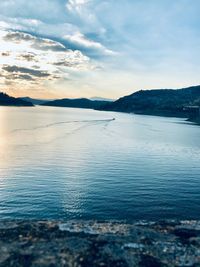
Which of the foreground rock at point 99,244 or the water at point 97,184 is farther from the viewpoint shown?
the water at point 97,184

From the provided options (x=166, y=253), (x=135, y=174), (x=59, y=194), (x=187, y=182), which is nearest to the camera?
(x=166, y=253)

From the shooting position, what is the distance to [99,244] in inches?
1423

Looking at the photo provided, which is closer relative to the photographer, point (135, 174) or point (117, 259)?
point (117, 259)

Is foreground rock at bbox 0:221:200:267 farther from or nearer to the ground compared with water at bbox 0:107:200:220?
farther from the ground

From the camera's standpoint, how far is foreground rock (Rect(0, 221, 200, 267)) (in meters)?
32.2

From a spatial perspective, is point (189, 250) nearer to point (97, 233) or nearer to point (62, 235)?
point (97, 233)

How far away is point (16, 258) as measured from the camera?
31.8 meters

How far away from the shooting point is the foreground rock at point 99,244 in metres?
32.2

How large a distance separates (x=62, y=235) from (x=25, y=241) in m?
4.97

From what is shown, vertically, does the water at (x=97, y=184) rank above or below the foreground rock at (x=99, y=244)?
below

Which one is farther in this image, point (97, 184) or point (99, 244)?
point (97, 184)

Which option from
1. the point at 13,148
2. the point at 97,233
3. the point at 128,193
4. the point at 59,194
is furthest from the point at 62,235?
the point at 13,148

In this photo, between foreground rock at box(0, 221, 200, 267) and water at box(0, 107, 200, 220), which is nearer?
A: foreground rock at box(0, 221, 200, 267)

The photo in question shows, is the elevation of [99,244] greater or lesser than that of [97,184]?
greater
